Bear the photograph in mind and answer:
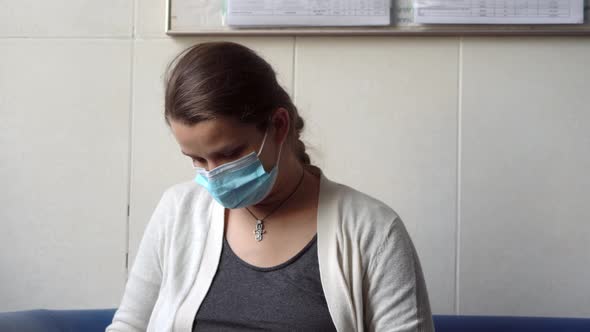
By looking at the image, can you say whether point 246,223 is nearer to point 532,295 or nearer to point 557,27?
point 532,295

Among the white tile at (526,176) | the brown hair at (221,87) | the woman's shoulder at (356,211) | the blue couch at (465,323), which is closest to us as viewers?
the brown hair at (221,87)

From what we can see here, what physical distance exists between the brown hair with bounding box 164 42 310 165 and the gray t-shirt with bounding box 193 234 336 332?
0.87 ft

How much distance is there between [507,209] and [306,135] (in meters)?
0.52

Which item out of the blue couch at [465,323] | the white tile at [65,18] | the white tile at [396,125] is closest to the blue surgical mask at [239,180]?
the white tile at [396,125]

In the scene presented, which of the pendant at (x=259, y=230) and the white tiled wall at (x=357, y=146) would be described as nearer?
the pendant at (x=259, y=230)

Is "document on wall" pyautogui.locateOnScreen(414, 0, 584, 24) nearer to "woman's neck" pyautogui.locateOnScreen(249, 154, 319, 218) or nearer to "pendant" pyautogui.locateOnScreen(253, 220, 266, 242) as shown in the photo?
"woman's neck" pyautogui.locateOnScreen(249, 154, 319, 218)

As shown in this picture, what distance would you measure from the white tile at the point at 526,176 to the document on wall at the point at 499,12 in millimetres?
58

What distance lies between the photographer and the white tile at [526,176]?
145 centimetres

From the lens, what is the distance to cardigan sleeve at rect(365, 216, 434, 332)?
3.47 feet

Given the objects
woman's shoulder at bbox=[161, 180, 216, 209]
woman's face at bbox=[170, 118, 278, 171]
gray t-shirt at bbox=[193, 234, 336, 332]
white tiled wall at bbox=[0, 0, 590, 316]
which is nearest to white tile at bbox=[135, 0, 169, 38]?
white tiled wall at bbox=[0, 0, 590, 316]

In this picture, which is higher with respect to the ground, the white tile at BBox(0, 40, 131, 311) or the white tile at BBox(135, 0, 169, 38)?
the white tile at BBox(135, 0, 169, 38)

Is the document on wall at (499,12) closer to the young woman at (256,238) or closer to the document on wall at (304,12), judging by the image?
the document on wall at (304,12)

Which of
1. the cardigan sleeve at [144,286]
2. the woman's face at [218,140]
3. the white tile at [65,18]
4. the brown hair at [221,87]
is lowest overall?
the cardigan sleeve at [144,286]

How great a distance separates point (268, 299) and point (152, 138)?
640mm
